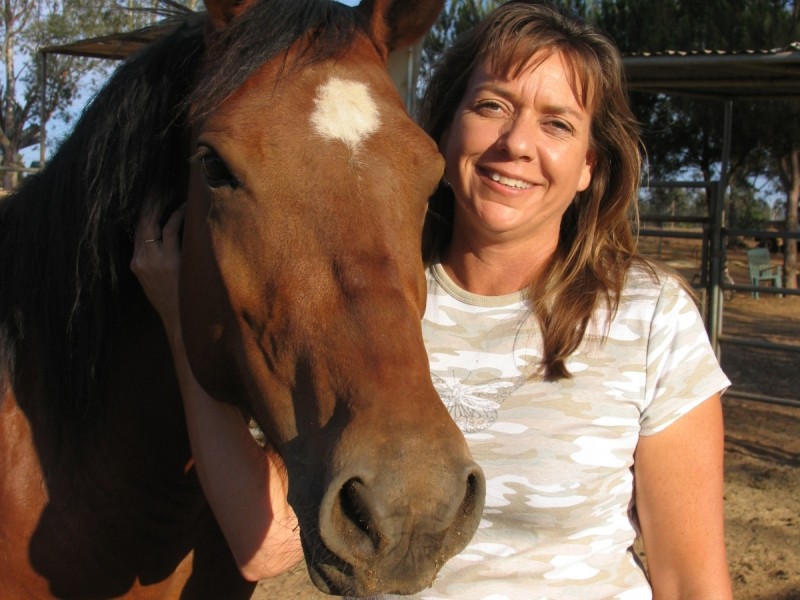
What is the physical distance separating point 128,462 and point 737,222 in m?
27.4

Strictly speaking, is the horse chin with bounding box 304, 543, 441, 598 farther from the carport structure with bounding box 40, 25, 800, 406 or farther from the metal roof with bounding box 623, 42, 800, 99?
the metal roof with bounding box 623, 42, 800, 99

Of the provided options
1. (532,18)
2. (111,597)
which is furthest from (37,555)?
(532,18)

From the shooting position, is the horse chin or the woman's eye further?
the woman's eye

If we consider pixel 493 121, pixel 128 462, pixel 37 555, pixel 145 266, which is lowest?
pixel 37 555

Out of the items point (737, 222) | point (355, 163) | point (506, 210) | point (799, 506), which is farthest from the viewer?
point (737, 222)

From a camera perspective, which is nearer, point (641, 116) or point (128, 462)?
point (128, 462)

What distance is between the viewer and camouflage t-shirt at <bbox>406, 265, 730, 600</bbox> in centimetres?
167

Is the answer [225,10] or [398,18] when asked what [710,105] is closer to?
[398,18]

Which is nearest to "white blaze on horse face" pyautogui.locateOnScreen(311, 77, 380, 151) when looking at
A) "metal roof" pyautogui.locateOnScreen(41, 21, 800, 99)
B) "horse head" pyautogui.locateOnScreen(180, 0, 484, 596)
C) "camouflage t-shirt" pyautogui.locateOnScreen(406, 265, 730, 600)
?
"horse head" pyautogui.locateOnScreen(180, 0, 484, 596)

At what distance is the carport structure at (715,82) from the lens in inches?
215

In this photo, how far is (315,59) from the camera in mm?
1732

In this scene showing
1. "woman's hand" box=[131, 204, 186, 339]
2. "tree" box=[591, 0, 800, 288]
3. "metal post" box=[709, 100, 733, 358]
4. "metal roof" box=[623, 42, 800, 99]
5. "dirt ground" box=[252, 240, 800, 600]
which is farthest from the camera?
"tree" box=[591, 0, 800, 288]

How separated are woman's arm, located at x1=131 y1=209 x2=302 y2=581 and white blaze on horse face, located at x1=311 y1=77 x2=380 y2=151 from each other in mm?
481

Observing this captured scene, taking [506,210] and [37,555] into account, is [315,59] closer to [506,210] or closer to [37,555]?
[506,210]
